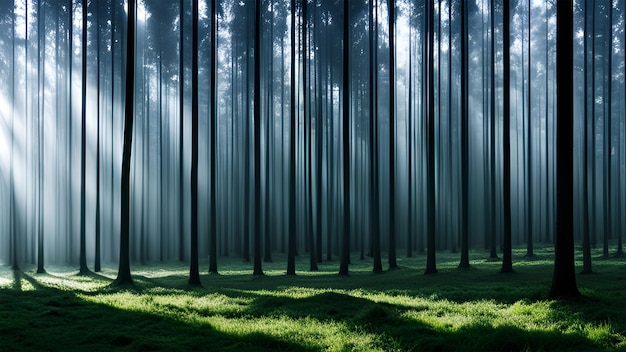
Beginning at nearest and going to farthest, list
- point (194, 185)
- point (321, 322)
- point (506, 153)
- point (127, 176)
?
point (321, 322), point (127, 176), point (194, 185), point (506, 153)

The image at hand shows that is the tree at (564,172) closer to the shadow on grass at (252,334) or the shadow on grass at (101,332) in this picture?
the shadow on grass at (252,334)

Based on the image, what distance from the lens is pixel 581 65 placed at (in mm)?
35688

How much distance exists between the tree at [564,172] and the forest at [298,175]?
4 cm

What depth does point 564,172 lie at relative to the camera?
11.7 metres

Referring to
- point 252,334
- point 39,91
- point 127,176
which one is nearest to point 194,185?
point 127,176

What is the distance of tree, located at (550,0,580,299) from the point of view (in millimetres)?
11438

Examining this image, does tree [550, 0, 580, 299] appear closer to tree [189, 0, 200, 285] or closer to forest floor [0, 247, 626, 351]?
forest floor [0, 247, 626, 351]

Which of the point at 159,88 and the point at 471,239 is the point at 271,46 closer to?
the point at 159,88

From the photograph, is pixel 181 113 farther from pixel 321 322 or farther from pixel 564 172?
pixel 564 172

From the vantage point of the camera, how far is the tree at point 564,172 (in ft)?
37.5

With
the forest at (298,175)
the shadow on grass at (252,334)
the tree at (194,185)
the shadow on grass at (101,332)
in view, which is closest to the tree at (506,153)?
the forest at (298,175)

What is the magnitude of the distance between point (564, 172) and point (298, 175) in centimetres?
3093

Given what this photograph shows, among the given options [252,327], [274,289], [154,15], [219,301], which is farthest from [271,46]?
[252,327]

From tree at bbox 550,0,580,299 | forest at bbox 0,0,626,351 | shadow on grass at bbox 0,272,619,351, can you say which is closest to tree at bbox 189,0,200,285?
forest at bbox 0,0,626,351
